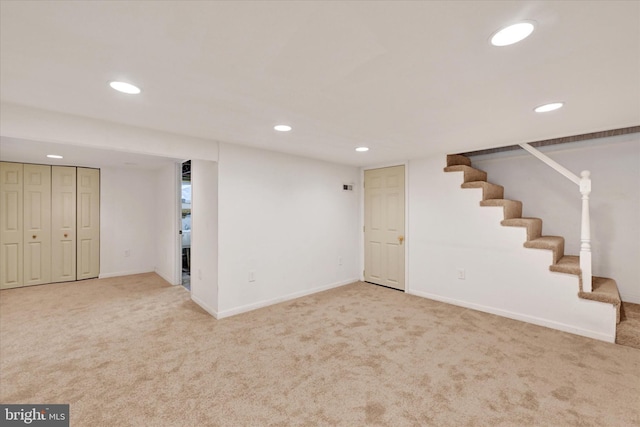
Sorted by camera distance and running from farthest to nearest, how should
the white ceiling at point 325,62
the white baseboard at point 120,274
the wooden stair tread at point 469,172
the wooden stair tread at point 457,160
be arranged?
the white baseboard at point 120,274 → the wooden stair tread at point 457,160 → the wooden stair tread at point 469,172 → the white ceiling at point 325,62

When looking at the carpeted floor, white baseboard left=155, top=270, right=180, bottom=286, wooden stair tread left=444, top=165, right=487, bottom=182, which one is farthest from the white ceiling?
white baseboard left=155, top=270, right=180, bottom=286

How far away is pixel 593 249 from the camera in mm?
3383

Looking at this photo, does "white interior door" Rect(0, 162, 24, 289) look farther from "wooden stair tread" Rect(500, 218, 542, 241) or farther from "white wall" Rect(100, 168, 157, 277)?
"wooden stair tread" Rect(500, 218, 542, 241)

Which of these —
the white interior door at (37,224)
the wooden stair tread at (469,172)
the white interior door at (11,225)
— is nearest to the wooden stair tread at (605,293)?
the wooden stair tread at (469,172)

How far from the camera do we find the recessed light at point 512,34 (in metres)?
1.20

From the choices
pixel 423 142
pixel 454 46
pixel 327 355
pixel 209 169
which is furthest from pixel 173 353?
pixel 423 142

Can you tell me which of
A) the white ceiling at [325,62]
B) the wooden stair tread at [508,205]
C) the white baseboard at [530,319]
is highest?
the white ceiling at [325,62]

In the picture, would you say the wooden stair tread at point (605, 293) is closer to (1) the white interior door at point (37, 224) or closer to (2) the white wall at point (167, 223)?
(2) the white wall at point (167, 223)

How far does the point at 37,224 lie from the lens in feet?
15.3

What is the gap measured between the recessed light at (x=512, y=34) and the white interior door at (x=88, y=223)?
6.27 metres

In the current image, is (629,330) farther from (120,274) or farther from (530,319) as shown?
(120,274)

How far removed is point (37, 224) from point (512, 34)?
659cm

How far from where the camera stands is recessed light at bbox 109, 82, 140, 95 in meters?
1.76

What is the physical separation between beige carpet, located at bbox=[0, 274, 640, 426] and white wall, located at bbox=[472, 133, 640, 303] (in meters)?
1.18
